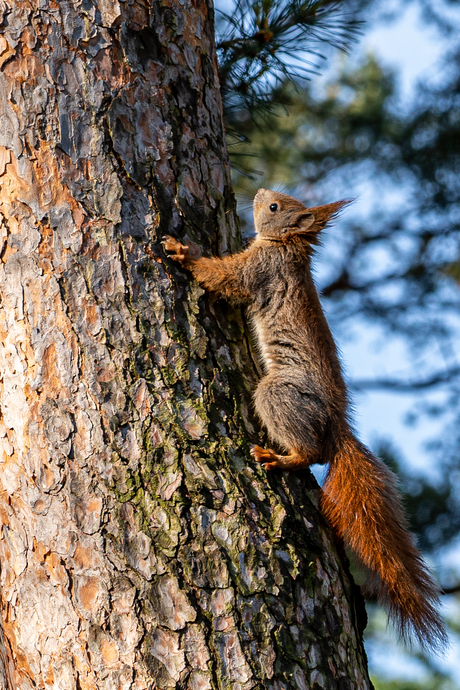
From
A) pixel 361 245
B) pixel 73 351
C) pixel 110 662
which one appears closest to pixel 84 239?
pixel 73 351

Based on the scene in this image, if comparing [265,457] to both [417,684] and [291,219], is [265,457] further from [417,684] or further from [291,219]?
[417,684]

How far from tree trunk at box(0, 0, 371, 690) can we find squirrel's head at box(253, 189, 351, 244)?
1.09m

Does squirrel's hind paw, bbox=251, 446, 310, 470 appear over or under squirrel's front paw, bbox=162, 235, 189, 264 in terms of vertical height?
under

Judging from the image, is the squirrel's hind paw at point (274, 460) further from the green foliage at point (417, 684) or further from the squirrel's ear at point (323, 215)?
the green foliage at point (417, 684)

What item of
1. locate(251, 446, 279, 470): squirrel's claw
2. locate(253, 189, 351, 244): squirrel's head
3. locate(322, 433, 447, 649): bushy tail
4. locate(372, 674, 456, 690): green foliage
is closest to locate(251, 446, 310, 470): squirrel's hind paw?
locate(251, 446, 279, 470): squirrel's claw

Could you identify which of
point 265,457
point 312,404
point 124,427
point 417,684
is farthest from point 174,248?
point 417,684

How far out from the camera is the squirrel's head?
3152 millimetres

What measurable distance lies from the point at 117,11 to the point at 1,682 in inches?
76.3

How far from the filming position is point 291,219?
3217mm

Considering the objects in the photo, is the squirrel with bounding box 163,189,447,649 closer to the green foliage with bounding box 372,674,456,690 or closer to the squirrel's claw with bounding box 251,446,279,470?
the squirrel's claw with bounding box 251,446,279,470

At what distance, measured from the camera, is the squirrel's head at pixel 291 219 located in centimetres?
315

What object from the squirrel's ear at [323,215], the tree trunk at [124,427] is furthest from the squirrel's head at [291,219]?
the tree trunk at [124,427]

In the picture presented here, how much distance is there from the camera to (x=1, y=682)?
1.81 metres

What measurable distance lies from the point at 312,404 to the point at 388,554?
2.09 ft
